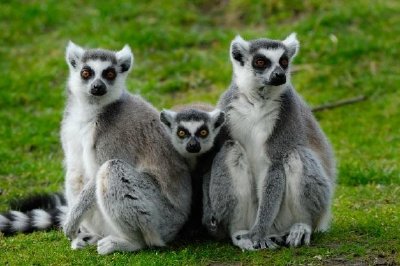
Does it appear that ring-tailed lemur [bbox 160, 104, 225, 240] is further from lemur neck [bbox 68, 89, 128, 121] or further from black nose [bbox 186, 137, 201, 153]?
lemur neck [bbox 68, 89, 128, 121]

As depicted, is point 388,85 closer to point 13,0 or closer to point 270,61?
point 270,61

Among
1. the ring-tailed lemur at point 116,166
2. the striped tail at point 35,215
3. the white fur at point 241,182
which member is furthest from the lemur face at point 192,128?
the striped tail at point 35,215

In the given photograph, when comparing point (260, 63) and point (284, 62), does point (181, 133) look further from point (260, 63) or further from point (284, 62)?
point (284, 62)

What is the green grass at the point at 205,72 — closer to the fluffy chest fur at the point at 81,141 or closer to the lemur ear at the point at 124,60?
the fluffy chest fur at the point at 81,141

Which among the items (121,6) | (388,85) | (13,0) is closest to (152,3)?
(121,6)

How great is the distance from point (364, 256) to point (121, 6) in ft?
37.0

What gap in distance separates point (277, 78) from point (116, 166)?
1665 mm

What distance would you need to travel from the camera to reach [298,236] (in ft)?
24.5

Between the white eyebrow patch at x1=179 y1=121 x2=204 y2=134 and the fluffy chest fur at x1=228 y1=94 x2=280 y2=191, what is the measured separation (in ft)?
1.04

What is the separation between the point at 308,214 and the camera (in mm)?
7570

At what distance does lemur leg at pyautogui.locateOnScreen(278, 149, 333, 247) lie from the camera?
7.39 m

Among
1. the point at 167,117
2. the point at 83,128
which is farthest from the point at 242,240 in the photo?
the point at 83,128

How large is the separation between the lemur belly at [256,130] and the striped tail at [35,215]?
236 centimetres

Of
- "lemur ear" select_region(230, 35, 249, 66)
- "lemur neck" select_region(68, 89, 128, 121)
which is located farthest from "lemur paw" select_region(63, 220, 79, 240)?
"lemur ear" select_region(230, 35, 249, 66)
